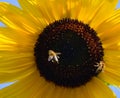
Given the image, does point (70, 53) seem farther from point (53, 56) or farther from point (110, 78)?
point (110, 78)

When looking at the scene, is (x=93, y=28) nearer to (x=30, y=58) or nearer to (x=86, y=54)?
(x=86, y=54)

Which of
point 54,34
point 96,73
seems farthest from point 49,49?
point 96,73

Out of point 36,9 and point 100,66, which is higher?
point 36,9

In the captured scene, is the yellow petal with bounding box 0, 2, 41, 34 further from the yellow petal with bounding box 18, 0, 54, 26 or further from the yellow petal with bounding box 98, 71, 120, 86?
the yellow petal with bounding box 98, 71, 120, 86

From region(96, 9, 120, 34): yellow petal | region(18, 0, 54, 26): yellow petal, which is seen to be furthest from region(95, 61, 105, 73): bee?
region(18, 0, 54, 26): yellow petal

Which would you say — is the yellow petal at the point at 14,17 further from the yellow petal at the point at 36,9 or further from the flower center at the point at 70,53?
the flower center at the point at 70,53

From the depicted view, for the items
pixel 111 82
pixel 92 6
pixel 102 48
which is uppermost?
pixel 92 6

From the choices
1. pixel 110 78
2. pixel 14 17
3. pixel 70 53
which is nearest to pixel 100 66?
pixel 110 78
